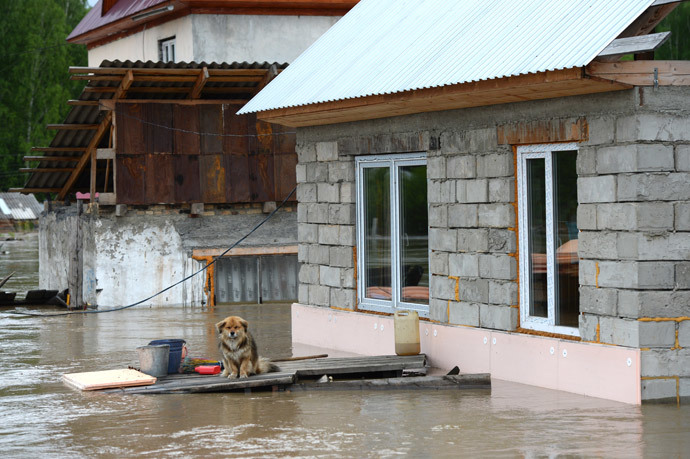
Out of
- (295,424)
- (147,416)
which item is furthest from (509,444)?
(147,416)

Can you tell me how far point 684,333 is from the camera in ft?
33.6

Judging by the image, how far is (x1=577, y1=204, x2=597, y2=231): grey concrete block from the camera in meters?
10.7

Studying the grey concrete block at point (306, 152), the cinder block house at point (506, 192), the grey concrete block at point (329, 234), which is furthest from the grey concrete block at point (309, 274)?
the grey concrete block at point (306, 152)

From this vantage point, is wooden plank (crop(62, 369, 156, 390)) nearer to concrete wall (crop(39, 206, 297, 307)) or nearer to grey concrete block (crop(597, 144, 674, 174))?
grey concrete block (crop(597, 144, 674, 174))

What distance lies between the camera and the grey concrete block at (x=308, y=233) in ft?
50.5

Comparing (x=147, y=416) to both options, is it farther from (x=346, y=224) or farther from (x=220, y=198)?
(x=220, y=198)

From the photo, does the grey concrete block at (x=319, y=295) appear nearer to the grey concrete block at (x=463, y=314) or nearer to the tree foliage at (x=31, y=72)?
the grey concrete block at (x=463, y=314)

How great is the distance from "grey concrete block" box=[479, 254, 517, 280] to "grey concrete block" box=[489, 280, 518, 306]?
0.21 ft

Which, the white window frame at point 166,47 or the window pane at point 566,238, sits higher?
the white window frame at point 166,47

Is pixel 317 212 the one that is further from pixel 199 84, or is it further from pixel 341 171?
pixel 199 84

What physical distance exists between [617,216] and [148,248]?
523 inches

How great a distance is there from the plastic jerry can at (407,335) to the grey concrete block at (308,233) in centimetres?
299

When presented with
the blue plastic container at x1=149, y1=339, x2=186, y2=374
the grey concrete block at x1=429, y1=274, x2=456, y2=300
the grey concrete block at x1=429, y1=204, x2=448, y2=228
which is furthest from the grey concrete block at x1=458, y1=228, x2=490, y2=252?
the blue plastic container at x1=149, y1=339, x2=186, y2=374

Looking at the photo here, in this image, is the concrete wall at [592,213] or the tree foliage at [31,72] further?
the tree foliage at [31,72]
